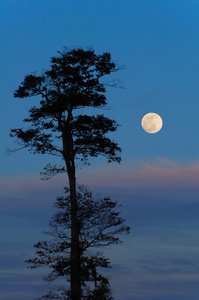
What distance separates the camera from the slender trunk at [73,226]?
31453 millimetres

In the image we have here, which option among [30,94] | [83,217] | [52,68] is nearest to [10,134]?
[30,94]

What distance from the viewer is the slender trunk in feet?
103

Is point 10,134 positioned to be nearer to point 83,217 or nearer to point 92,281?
point 83,217

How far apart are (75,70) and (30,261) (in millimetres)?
12070

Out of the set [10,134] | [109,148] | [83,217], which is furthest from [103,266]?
[10,134]

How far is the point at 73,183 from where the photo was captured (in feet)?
108

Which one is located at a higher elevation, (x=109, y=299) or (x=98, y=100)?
(x=98, y=100)

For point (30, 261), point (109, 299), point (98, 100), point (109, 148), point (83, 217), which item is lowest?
point (109, 299)

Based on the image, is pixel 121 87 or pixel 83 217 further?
pixel 121 87

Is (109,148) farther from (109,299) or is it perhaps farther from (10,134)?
(109,299)

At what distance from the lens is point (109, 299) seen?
32.0 metres

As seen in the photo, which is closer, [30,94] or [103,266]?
[103,266]

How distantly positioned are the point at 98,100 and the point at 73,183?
18.3 ft

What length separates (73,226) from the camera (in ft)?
106
